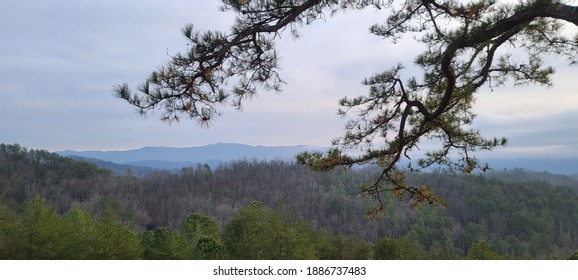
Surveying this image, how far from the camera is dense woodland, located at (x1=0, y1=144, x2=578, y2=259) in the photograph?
1163 cm

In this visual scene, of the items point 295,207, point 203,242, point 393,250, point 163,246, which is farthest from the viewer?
point 295,207

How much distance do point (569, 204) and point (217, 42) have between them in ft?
155

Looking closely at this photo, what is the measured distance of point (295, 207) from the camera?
43.7 meters

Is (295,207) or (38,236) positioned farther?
(295,207)

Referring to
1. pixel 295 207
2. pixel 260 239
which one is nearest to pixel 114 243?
pixel 260 239

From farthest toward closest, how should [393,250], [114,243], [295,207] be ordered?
[295,207] → [393,250] → [114,243]

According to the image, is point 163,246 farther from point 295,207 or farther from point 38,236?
point 295,207

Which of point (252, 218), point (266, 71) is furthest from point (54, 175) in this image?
point (266, 71)

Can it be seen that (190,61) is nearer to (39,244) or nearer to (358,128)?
(358,128)

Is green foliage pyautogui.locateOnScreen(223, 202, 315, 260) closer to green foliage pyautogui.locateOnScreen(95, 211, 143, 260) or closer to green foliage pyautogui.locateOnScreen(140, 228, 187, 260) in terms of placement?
green foliage pyautogui.locateOnScreen(140, 228, 187, 260)

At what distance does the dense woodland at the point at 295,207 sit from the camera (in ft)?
38.2

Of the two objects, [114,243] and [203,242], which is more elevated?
[114,243]

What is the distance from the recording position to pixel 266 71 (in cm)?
316

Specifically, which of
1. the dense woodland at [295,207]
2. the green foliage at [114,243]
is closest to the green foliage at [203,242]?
the dense woodland at [295,207]
